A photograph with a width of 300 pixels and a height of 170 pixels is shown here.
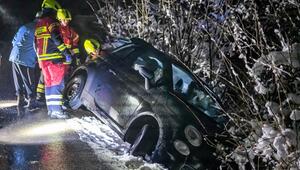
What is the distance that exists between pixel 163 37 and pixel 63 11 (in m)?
2.59

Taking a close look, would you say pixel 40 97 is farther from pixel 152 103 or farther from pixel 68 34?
pixel 152 103

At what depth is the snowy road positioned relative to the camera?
6.23 m

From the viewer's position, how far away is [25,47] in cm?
837

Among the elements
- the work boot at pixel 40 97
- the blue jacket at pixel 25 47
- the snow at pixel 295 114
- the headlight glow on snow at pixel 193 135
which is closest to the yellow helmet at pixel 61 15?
the blue jacket at pixel 25 47

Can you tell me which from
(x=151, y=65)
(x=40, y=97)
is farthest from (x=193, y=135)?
(x=40, y=97)

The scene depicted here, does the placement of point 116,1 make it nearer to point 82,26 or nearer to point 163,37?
point 82,26

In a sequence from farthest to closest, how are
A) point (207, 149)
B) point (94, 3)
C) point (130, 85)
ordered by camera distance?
point (94, 3) < point (130, 85) < point (207, 149)

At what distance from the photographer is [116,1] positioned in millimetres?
13875

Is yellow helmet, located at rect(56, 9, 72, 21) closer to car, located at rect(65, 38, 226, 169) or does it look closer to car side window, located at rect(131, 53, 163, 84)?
car, located at rect(65, 38, 226, 169)

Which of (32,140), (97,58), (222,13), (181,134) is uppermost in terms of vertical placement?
(222,13)

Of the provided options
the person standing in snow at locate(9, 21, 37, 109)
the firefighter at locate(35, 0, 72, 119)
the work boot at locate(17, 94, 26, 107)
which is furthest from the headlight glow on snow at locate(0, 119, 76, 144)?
the person standing in snow at locate(9, 21, 37, 109)

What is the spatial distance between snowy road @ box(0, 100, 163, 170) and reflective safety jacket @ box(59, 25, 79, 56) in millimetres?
1209

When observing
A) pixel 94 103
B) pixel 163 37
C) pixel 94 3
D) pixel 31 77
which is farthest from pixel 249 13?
pixel 94 3

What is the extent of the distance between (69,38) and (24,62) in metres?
1.01
